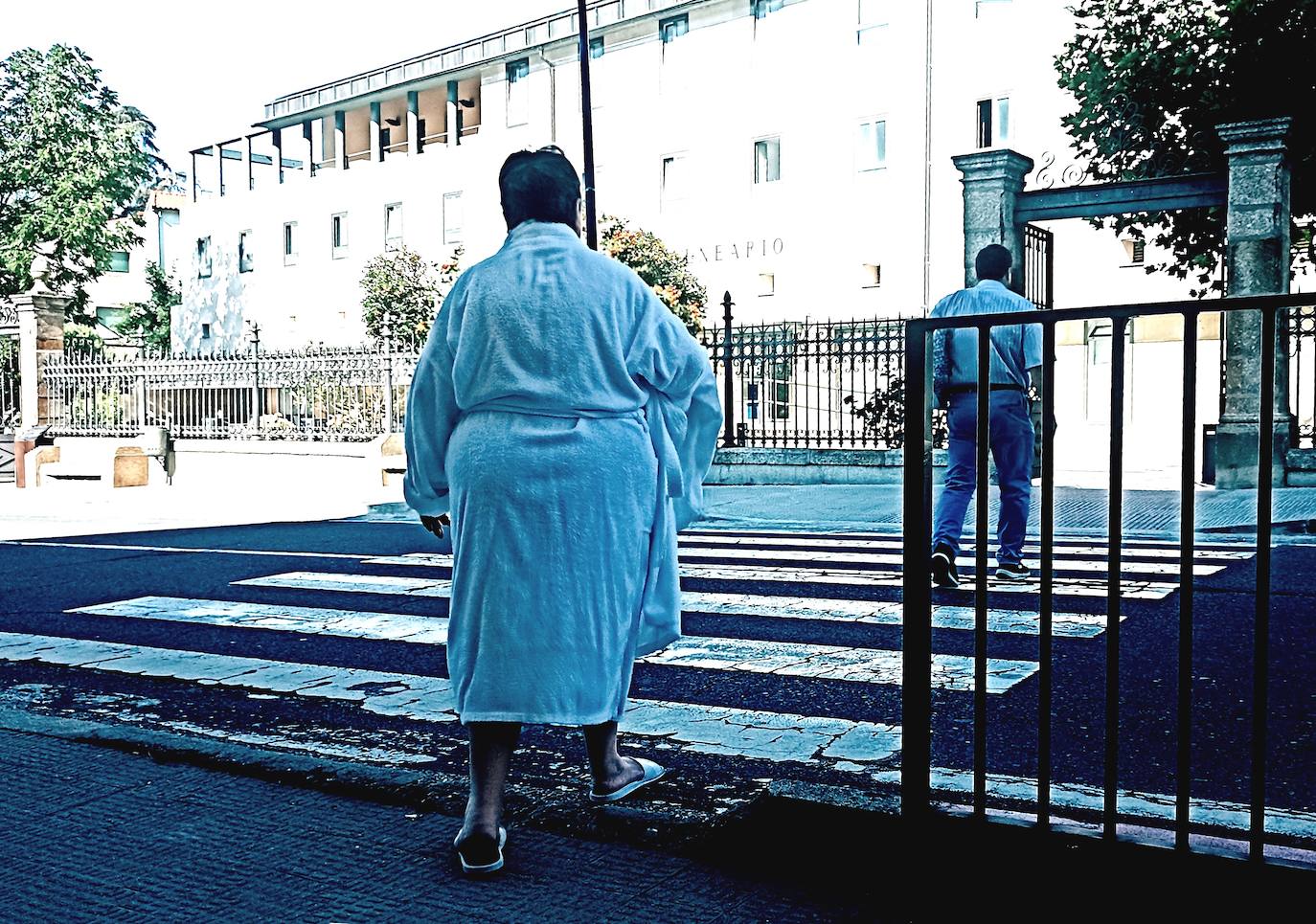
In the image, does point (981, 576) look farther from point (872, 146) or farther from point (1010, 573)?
point (872, 146)

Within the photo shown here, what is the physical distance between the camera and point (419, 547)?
11203 millimetres

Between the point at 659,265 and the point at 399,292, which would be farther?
the point at 399,292

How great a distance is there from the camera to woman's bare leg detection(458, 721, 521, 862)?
10.8 ft

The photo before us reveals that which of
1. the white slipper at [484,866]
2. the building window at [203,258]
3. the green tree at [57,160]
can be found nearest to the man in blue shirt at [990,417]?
the white slipper at [484,866]

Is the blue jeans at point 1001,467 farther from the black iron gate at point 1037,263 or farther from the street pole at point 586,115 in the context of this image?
the street pole at point 586,115

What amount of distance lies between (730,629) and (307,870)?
3692 mm

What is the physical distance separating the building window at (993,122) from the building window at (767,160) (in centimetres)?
506

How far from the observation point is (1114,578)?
308cm

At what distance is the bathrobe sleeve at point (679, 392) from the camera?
3385 mm

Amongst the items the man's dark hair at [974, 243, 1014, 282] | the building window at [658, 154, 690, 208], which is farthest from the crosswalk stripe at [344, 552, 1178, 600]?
the building window at [658, 154, 690, 208]

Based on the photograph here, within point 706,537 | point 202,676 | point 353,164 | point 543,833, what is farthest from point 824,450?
point 353,164

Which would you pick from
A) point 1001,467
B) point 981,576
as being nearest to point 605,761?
point 981,576

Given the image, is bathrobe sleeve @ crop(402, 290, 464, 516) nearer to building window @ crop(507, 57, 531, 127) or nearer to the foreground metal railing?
the foreground metal railing

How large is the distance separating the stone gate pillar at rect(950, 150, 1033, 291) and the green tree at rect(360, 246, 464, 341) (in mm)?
21696
